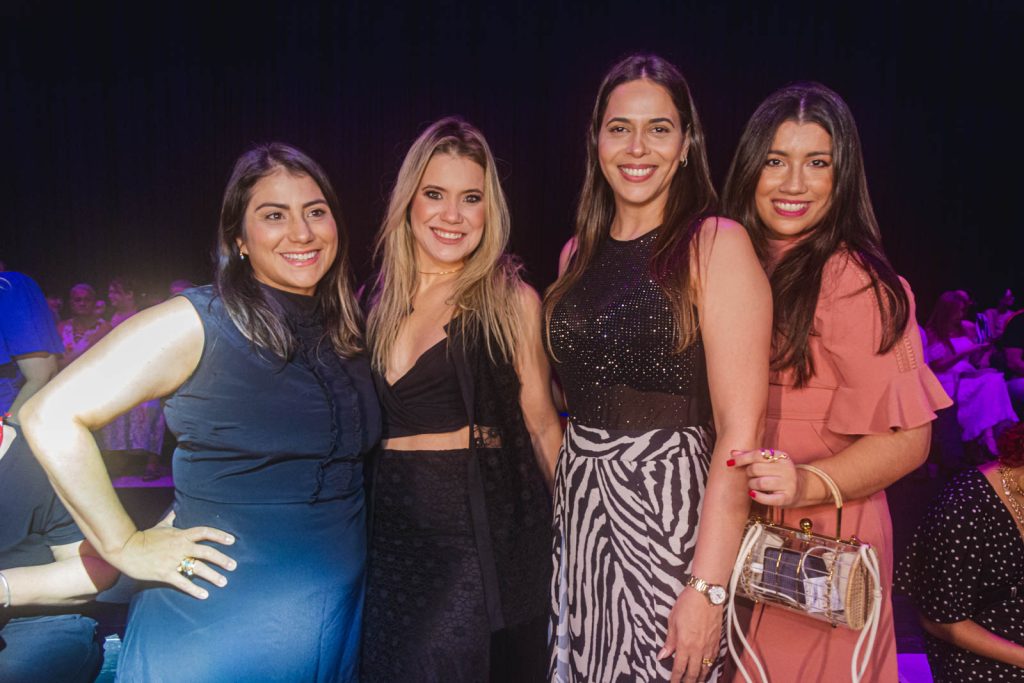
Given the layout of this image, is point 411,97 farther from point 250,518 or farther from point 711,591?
point 711,591

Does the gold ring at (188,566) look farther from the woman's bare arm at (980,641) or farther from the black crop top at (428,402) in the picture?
the woman's bare arm at (980,641)

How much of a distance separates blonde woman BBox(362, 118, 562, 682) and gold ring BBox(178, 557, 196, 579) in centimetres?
48

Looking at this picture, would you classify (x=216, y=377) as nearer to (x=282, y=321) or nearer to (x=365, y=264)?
(x=282, y=321)

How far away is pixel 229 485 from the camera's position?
1.76m

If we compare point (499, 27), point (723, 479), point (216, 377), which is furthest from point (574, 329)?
point (499, 27)

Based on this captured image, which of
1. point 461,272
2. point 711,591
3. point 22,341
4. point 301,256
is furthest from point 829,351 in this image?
point 22,341

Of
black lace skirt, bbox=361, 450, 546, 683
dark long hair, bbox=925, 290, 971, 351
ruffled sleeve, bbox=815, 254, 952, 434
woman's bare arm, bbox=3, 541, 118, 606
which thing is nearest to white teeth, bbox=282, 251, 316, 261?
black lace skirt, bbox=361, 450, 546, 683

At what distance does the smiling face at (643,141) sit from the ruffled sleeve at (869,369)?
49 cm

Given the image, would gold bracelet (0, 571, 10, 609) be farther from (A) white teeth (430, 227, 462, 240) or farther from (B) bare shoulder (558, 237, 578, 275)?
(B) bare shoulder (558, 237, 578, 275)

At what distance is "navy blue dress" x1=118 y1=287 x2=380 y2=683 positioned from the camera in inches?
68.2

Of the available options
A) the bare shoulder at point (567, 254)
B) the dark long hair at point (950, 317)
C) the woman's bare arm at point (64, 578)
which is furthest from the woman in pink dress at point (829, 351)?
the dark long hair at point (950, 317)

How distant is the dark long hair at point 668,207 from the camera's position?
167 centimetres

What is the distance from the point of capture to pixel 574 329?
1.84 m

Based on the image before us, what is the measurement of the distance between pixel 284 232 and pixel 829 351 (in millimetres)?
1388
